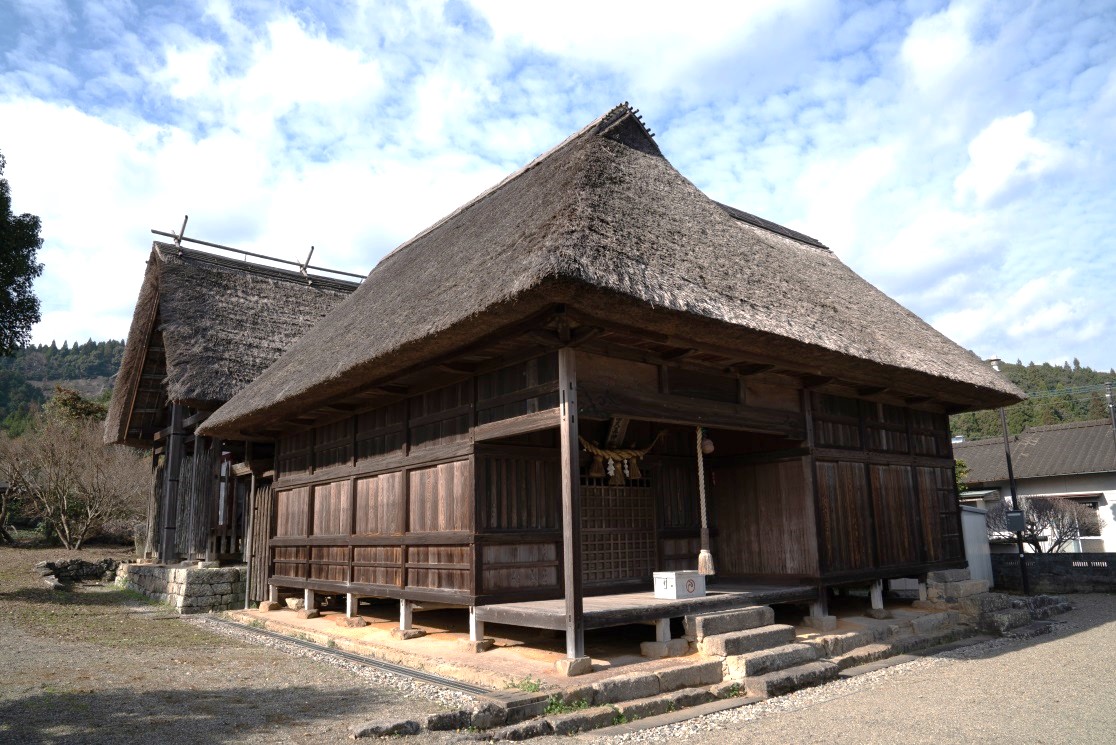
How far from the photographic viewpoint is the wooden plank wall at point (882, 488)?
9453 mm

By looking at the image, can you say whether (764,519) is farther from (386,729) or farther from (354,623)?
(386,729)

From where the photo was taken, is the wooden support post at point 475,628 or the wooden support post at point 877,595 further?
the wooden support post at point 877,595

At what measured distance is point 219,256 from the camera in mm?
17578

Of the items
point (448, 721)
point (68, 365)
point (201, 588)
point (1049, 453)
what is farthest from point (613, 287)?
point (68, 365)

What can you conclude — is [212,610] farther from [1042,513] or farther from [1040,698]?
[1042,513]

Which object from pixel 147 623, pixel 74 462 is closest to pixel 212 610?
pixel 147 623

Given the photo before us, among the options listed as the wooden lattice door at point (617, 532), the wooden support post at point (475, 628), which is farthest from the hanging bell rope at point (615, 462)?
the wooden support post at point (475, 628)

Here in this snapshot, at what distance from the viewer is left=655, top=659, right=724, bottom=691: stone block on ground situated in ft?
20.5

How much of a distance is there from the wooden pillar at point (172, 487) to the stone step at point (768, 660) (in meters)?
12.3

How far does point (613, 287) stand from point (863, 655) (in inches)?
200

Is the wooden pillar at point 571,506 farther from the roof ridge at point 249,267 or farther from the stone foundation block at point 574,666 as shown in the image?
the roof ridge at point 249,267

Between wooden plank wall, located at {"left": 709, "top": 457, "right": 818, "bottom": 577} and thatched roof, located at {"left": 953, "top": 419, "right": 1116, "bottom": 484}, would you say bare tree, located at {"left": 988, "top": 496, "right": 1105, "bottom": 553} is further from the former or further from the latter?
wooden plank wall, located at {"left": 709, "top": 457, "right": 818, "bottom": 577}

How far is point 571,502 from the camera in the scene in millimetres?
6629

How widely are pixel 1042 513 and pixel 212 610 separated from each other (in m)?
21.4
